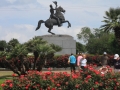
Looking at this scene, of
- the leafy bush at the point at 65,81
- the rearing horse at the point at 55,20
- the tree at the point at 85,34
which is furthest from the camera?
the tree at the point at 85,34

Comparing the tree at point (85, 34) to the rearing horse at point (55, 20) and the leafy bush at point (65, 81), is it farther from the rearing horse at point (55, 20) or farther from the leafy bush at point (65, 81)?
the leafy bush at point (65, 81)

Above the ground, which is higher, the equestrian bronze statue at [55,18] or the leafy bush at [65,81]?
the equestrian bronze statue at [55,18]

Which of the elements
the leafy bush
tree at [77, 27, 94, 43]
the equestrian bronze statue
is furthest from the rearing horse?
tree at [77, 27, 94, 43]

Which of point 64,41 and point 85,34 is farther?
point 85,34

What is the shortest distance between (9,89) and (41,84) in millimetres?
862

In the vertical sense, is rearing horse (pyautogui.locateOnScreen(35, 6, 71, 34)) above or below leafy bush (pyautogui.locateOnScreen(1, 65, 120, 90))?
above

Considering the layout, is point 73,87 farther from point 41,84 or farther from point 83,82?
point 41,84

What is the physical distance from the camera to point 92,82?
9367 millimetres

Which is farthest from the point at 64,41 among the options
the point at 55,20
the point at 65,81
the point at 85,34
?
the point at 85,34

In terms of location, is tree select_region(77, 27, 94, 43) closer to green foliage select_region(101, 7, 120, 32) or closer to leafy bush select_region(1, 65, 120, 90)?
green foliage select_region(101, 7, 120, 32)

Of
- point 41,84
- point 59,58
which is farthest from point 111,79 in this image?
point 59,58

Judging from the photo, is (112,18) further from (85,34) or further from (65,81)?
(85,34)

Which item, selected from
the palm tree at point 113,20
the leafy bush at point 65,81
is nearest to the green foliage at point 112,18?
the palm tree at point 113,20

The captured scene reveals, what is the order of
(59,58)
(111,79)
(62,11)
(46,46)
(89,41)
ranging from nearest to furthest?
(111,79) → (46,46) → (59,58) → (62,11) → (89,41)
